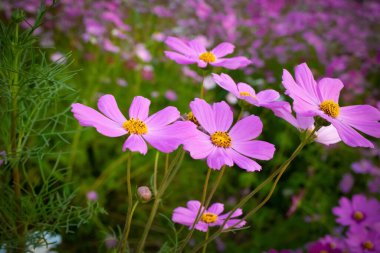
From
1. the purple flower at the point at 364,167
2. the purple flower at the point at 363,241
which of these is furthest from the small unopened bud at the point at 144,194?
the purple flower at the point at 364,167

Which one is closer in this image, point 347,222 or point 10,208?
point 10,208

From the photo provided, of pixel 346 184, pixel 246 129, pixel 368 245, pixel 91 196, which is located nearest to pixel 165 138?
pixel 246 129

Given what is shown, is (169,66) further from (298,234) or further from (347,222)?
(347,222)

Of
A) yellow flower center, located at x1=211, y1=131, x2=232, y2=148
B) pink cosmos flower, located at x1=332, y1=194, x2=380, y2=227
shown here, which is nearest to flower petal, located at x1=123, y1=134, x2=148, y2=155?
yellow flower center, located at x1=211, y1=131, x2=232, y2=148

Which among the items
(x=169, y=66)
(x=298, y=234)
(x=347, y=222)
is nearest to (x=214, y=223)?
(x=347, y=222)

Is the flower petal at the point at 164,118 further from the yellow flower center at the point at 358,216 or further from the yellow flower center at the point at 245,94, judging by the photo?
the yellow flower center at the point at 358,216

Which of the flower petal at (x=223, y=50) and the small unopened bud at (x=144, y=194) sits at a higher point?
the flower petal at (x=223, y=50)

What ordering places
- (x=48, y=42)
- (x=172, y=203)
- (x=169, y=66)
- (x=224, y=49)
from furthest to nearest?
(x=169, y=66), (x=48, y=42), (x=172, y=203), (x=224, y=49)
